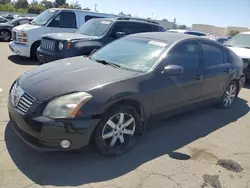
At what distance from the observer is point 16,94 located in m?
3.26

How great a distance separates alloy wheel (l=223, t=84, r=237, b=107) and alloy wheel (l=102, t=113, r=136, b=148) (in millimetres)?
2920

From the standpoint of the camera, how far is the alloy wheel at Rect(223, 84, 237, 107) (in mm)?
5517

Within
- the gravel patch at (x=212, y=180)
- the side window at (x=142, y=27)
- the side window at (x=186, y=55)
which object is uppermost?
the side window at (x=142, y=27)

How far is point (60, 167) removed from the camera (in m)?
3.00

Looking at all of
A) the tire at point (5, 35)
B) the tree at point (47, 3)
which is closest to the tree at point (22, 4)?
the tree at point (47, 3)

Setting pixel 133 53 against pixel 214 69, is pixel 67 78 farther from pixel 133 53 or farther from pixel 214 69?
pixel 214 69

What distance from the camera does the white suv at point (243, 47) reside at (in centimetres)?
790

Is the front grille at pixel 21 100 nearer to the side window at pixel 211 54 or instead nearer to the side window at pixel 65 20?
the side window at pixel 211 54

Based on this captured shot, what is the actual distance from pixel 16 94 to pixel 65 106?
2.73 feet

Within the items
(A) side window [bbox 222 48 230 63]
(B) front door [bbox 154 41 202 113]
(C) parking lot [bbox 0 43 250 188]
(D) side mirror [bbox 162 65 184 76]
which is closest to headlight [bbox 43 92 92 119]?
(C) parking lot [bbox 0 43 250 188]

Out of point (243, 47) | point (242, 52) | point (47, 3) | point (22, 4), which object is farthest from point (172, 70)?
point (47, 3)

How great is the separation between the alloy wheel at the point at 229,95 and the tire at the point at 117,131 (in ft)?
9.27

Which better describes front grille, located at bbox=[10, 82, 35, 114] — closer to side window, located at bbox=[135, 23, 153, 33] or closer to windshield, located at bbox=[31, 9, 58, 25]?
side window, located at bbox=[135, 23, 153, 33]

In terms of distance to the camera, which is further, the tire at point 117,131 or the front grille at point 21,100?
the tire at point 117,131
